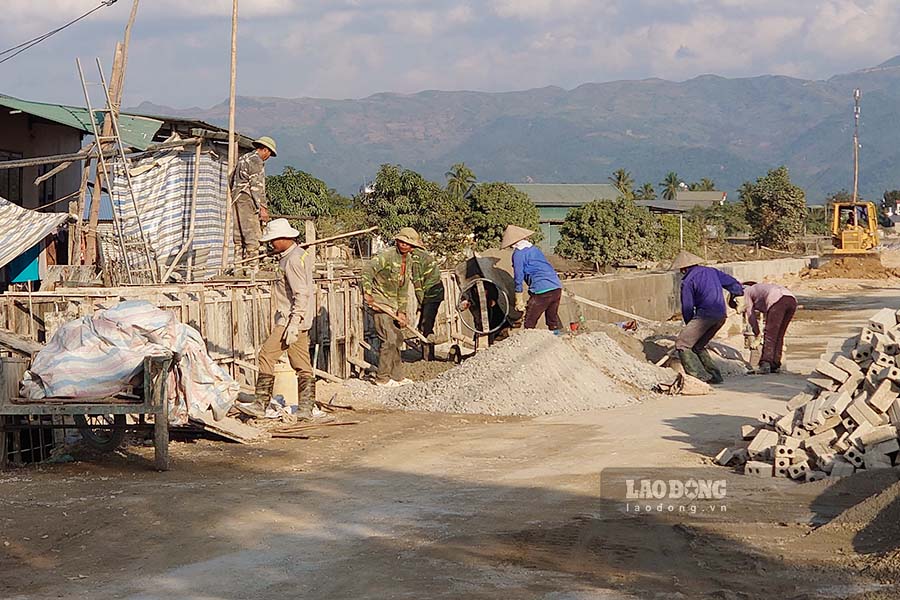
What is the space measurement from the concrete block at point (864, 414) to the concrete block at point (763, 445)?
0.60 meters

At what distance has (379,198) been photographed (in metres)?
42.2

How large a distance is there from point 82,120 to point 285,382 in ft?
27.8

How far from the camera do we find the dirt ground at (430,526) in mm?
5746

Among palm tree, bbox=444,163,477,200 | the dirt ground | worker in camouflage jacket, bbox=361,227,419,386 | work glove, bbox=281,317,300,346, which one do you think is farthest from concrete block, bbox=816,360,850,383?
palm tree, bbox=444,163,477,200

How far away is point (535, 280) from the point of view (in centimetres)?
1428

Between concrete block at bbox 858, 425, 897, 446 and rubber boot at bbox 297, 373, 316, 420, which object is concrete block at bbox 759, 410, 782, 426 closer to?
concrete block at bbox 858, 425, 897, 446

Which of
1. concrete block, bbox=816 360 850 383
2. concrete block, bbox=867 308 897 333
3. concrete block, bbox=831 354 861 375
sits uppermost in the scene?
concrete block, bbox=867 308 897 333

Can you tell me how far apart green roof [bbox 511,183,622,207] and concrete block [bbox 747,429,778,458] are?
286 feet

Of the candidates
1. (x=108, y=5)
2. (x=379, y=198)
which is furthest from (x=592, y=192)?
(x=108, y=5)

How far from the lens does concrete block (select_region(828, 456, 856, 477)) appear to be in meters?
8.12

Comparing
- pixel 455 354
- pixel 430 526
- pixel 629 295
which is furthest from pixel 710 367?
pixel 629 295

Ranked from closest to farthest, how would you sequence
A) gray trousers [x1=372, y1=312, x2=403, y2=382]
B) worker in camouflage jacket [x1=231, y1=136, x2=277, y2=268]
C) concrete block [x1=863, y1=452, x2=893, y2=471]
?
1. concrete block [x1=863, y1=452, x2=893, y2=471]
2. gray trousers [x1=372, y1=312, x2=403, y2=382]
3. worker in camouflage jacket [x1=231, y1=136, x2=277, y2=268]

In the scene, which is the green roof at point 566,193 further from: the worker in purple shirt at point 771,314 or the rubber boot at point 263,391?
the rubber boot at point 263,391

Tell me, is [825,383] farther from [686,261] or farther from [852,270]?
[852,270]
